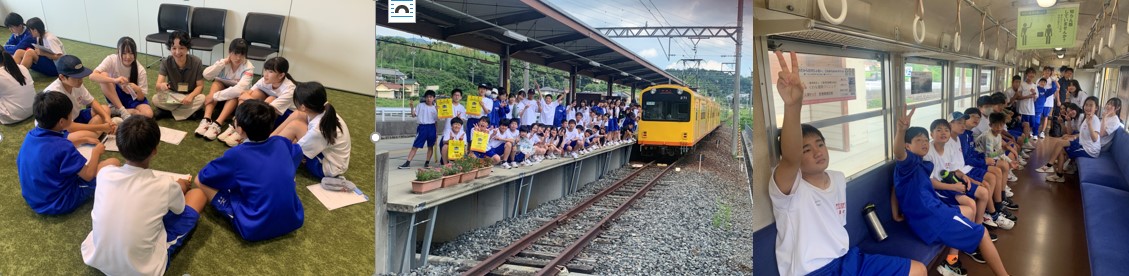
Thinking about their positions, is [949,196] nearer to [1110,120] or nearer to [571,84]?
[1110,120]

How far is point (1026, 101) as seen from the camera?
2.27 meters

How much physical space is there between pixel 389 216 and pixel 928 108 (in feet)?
6.78

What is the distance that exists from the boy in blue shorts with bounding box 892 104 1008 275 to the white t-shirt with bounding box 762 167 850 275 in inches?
10.7

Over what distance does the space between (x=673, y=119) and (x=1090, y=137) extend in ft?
4.78

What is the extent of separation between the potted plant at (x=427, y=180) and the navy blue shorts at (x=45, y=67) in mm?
1507

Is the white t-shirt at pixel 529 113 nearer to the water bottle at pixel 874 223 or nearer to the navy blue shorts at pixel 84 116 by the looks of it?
the water bottle at pixel 874 223

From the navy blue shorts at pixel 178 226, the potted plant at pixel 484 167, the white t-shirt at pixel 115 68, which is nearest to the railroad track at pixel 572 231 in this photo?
the potted plant at pixel 484 167

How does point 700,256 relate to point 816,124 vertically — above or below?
below

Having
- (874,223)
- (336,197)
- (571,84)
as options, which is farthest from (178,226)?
(874,223)

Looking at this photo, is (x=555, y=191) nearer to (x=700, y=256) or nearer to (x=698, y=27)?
(x=700, y=256)

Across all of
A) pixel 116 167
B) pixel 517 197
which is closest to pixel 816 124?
pixel 517 197

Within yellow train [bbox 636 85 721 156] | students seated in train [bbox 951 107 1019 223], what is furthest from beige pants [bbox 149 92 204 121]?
students seated in train [bbox 951 107 1019 223]

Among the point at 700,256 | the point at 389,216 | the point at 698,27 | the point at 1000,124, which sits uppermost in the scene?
the point at 698,27

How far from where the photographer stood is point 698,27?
2266 mm
